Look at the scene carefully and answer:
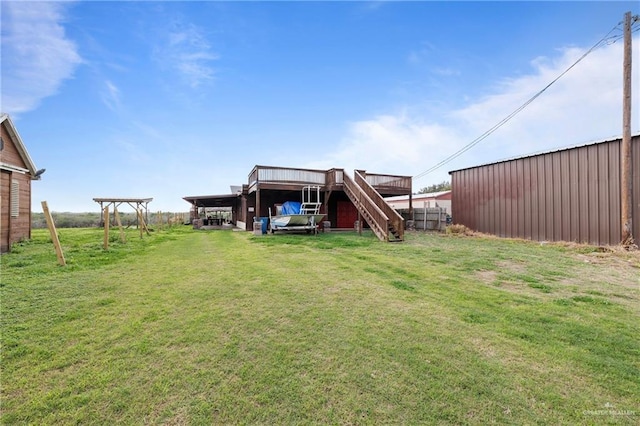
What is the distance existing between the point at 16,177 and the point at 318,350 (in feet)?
49.1

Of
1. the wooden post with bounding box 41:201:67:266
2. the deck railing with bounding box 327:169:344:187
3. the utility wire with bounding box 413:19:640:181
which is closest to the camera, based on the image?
the wooden post with bounding box 41:201:67:266

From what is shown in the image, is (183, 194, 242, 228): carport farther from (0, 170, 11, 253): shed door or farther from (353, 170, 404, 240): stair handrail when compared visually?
(0, 170, 11, 253): shed door

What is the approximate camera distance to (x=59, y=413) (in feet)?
5.97

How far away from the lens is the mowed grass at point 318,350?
6.14 feet

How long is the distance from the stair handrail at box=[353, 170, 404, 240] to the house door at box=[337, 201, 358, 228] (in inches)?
157

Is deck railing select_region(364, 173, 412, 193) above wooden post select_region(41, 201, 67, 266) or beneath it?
above

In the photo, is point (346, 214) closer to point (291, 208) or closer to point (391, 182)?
point (391, 182)

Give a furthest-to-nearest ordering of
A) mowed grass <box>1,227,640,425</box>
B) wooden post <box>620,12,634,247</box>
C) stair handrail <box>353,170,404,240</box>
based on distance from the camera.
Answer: stair handrail <box>353,170,404,240</box>, wooden post <box>620,12,634,247</box>, mowed grass <box>1,227,640,425</box>

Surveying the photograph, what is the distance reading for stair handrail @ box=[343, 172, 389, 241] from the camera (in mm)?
11383

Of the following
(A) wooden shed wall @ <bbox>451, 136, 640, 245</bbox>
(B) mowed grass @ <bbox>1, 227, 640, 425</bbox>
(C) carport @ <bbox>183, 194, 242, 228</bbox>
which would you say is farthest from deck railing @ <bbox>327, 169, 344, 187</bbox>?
(B) mowed grass @ <bbox>1, 227, 640, 425</bbox>

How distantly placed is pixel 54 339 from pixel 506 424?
13.6 ft

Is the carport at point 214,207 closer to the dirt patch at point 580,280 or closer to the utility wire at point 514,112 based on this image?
the utility wire at point 514,112

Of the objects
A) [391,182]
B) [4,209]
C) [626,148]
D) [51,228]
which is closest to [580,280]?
[626,148]

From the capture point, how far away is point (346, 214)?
64.7 ft
